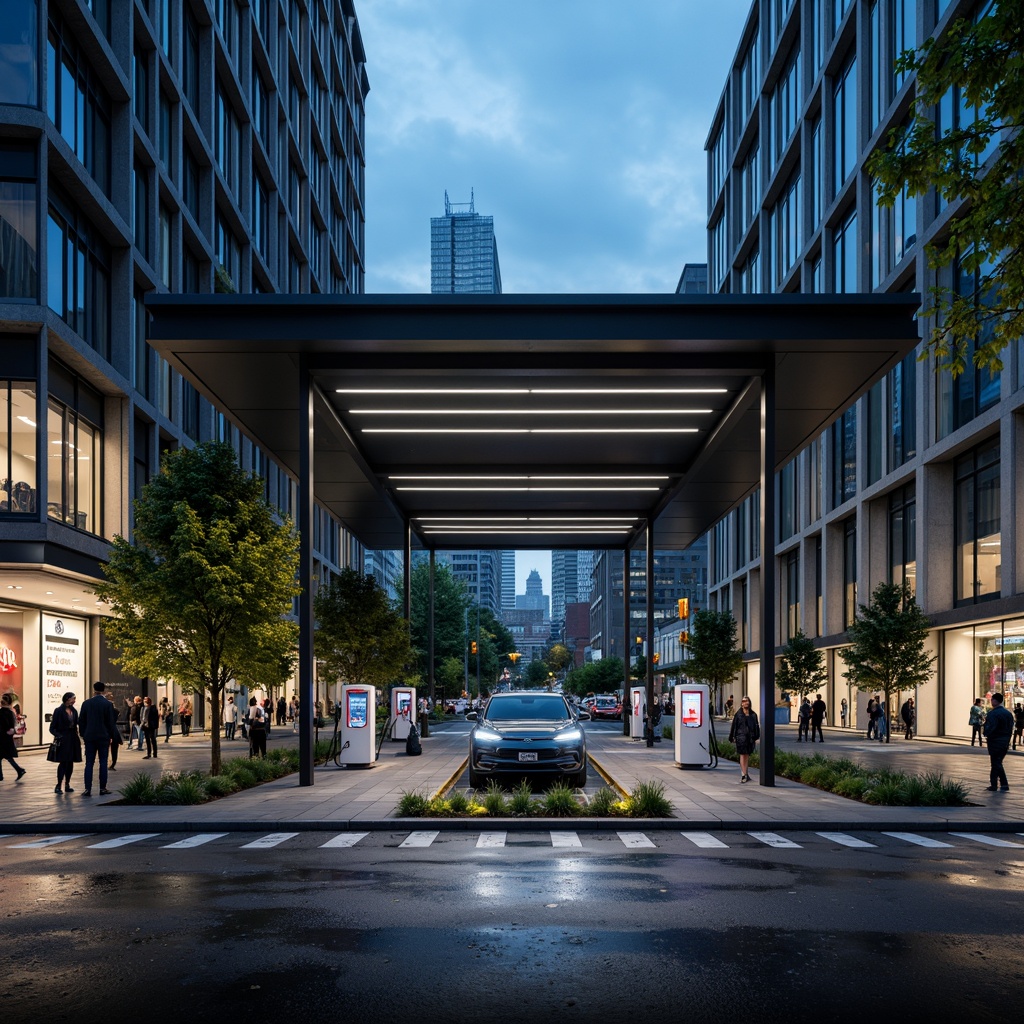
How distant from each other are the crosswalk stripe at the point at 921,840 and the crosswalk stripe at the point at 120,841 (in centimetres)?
915

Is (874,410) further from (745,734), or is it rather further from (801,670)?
(745,734)

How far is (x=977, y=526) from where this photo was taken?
38031 mm

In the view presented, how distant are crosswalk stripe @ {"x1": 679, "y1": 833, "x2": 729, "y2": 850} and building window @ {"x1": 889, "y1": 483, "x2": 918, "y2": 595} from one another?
99.6 ft

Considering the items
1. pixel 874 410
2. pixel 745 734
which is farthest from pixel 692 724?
pixel 874 410

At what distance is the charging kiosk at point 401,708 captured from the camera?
35.6m

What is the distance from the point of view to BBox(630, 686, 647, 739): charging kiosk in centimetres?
3884

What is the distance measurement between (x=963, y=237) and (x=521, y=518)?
2718cm

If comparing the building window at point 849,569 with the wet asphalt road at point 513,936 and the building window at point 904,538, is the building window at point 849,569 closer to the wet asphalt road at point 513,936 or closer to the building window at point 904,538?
the building window at point 904,538

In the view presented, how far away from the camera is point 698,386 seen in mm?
21203

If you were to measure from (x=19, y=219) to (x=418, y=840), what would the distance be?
19.9 meters

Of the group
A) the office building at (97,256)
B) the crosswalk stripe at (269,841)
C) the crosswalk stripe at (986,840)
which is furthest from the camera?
the office building at (97,256)

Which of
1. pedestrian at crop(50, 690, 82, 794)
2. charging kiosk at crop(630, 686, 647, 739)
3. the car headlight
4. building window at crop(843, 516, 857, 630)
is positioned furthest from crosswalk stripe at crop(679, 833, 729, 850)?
building window at crop(843, 516, 857, 630)

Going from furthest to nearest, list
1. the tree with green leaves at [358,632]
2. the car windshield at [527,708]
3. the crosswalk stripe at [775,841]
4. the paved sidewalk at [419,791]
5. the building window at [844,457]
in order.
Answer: the building window at [844,457], the tree with green leaves at [358,632], the car windshield at [527,708], the paved sidewalk at [419,791], the crosswalk stripe at [775,841]

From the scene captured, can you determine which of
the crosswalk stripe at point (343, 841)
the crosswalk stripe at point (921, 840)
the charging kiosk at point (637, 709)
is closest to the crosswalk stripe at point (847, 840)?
the crosswalk stripe at point (921, 840)
